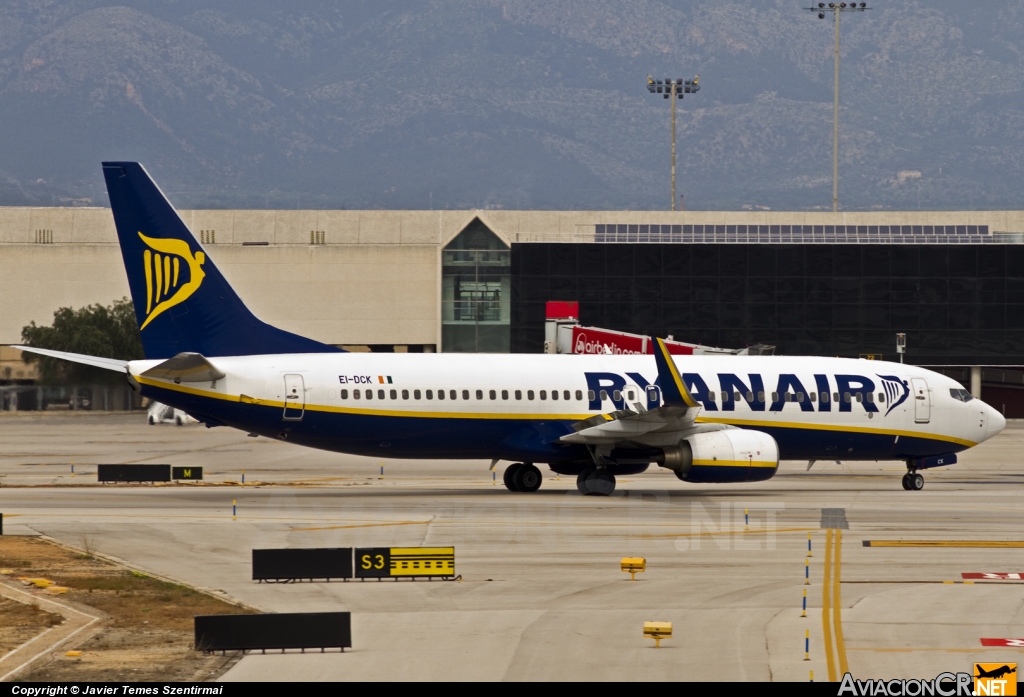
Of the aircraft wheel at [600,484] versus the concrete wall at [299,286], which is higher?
the concrete wall at [299,286]

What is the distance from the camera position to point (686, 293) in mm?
93938

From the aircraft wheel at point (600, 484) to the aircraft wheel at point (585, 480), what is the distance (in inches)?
2.5

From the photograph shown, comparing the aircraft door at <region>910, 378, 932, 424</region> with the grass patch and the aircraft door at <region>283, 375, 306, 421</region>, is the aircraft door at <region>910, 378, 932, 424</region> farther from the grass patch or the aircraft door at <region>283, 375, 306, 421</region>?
the grass patch

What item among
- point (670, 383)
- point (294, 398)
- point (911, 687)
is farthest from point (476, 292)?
point (911, 687)

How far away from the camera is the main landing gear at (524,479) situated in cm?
4050

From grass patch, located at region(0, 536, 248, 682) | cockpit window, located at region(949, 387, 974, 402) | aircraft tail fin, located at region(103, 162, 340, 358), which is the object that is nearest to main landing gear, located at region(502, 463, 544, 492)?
aircraft tail fin, located at region(103, 162, 340, 358)

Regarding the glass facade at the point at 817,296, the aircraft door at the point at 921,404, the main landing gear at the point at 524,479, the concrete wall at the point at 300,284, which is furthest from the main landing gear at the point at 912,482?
the concrete wall at the point at 300,284

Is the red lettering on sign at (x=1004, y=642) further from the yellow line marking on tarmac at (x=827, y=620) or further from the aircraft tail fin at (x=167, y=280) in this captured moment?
the aircraft tail fin at (x=167, y=280)

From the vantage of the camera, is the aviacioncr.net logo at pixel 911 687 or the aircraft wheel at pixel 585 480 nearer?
the aviacioncr.net logo at pixel 911 687

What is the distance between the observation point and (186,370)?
116 feet

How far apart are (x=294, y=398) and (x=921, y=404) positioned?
1926 centimetres

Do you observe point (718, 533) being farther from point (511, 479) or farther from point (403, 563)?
point (511, 479)

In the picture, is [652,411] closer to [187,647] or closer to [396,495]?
[396,495]

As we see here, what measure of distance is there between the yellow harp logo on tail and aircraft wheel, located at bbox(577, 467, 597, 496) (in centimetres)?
1225
